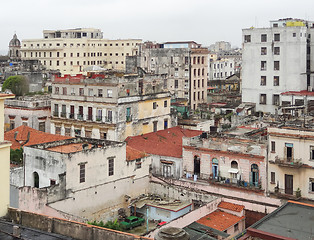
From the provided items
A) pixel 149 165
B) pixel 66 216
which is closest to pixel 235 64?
pixel 149 165

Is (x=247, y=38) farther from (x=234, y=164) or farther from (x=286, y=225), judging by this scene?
(x=286, y=225)

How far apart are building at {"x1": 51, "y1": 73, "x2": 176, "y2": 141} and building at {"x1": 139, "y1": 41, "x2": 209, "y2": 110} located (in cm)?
2742

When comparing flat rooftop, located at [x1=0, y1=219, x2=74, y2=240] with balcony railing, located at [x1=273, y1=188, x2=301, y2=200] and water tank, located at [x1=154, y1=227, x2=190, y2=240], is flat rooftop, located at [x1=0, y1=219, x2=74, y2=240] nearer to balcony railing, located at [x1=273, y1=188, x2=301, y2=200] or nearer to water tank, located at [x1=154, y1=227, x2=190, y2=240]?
water tank, located at [x1=154, y1=227, x2=190, y2=240]

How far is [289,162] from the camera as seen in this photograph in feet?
129

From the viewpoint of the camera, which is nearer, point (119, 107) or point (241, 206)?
point (241, 206)

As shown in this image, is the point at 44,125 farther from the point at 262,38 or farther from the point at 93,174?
the point at 262,38

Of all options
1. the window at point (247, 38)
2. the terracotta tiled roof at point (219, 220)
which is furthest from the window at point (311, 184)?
the window at point (247, 38)

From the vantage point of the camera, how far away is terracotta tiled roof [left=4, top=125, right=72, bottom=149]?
163 ft

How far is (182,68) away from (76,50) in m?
48.1

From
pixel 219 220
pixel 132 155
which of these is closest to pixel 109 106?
pixel 132 155

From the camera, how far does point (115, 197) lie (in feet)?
131

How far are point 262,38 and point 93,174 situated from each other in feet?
138

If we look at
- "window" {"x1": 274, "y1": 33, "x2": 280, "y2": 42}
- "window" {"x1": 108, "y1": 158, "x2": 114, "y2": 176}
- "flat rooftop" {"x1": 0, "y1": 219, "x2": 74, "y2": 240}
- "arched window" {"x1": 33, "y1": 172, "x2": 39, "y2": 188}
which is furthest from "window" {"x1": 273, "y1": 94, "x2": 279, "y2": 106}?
"flat rooftop" {"x1": 0, "y1": 219, "x2": 74, "y2": 240}

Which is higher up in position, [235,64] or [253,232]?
[235,64]
